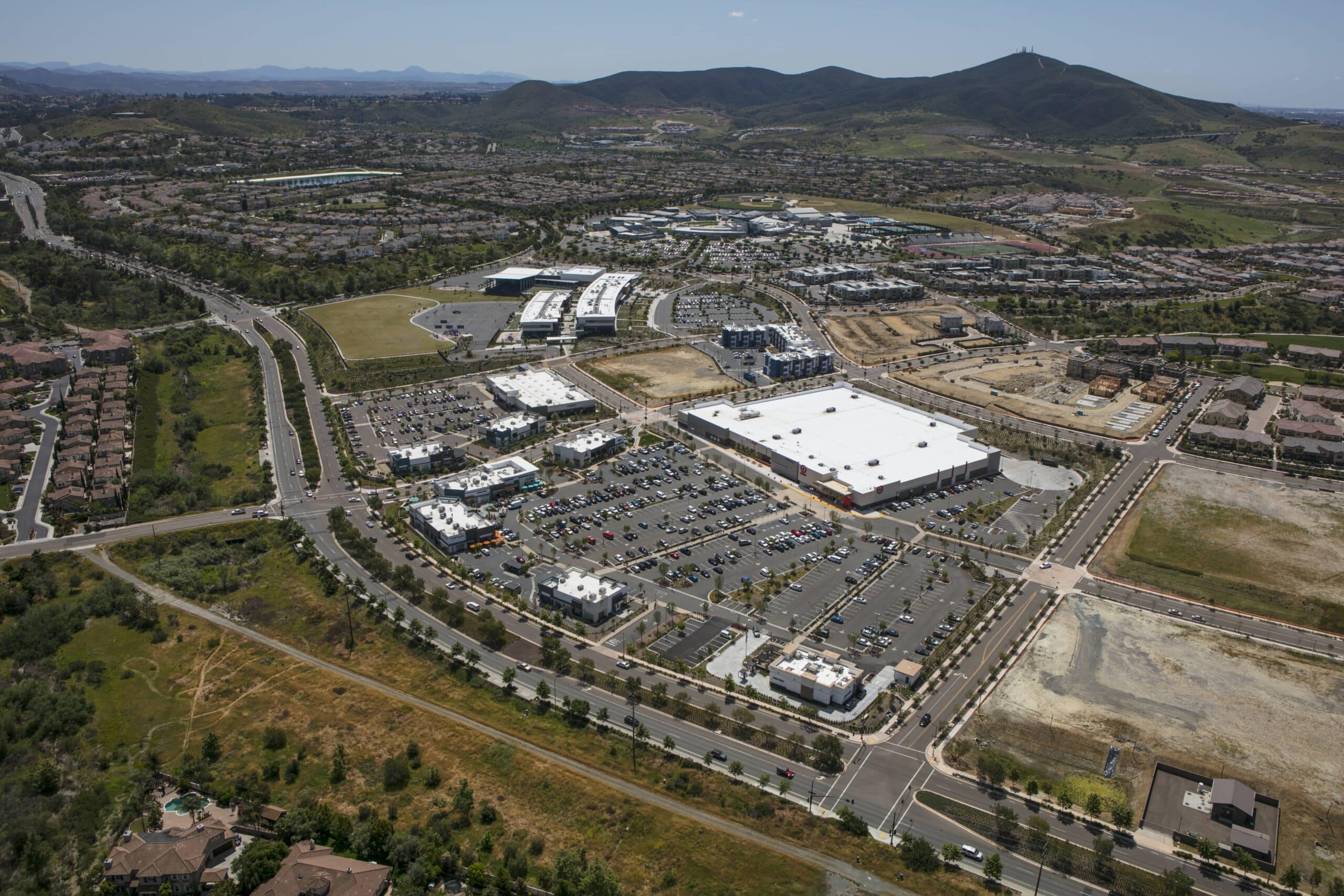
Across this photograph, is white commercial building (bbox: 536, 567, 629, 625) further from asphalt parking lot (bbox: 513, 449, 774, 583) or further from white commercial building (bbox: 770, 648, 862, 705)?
white commercial building (bbox: 770, 648, 862, 705)

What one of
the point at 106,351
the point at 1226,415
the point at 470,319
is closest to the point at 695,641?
the point at 1226,415

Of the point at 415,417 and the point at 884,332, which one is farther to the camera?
the point at 884,332

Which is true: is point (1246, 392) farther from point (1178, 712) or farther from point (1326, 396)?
point (1178, 712)

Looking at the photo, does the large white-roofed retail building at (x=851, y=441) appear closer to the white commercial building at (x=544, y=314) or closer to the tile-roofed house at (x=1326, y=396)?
the white commercial building at (x=544, y=314)

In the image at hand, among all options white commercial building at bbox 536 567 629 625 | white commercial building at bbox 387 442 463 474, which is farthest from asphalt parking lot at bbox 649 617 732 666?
white commercial building at bbox 387 442 463 474

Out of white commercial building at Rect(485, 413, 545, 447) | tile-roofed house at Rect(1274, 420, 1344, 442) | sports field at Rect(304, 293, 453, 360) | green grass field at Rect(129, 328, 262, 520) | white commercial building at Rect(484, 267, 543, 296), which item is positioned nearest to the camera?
green grass field at Rect(129, 328, 262, 520)

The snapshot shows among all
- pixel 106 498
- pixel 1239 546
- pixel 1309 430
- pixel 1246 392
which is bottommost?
pixel 106 498
